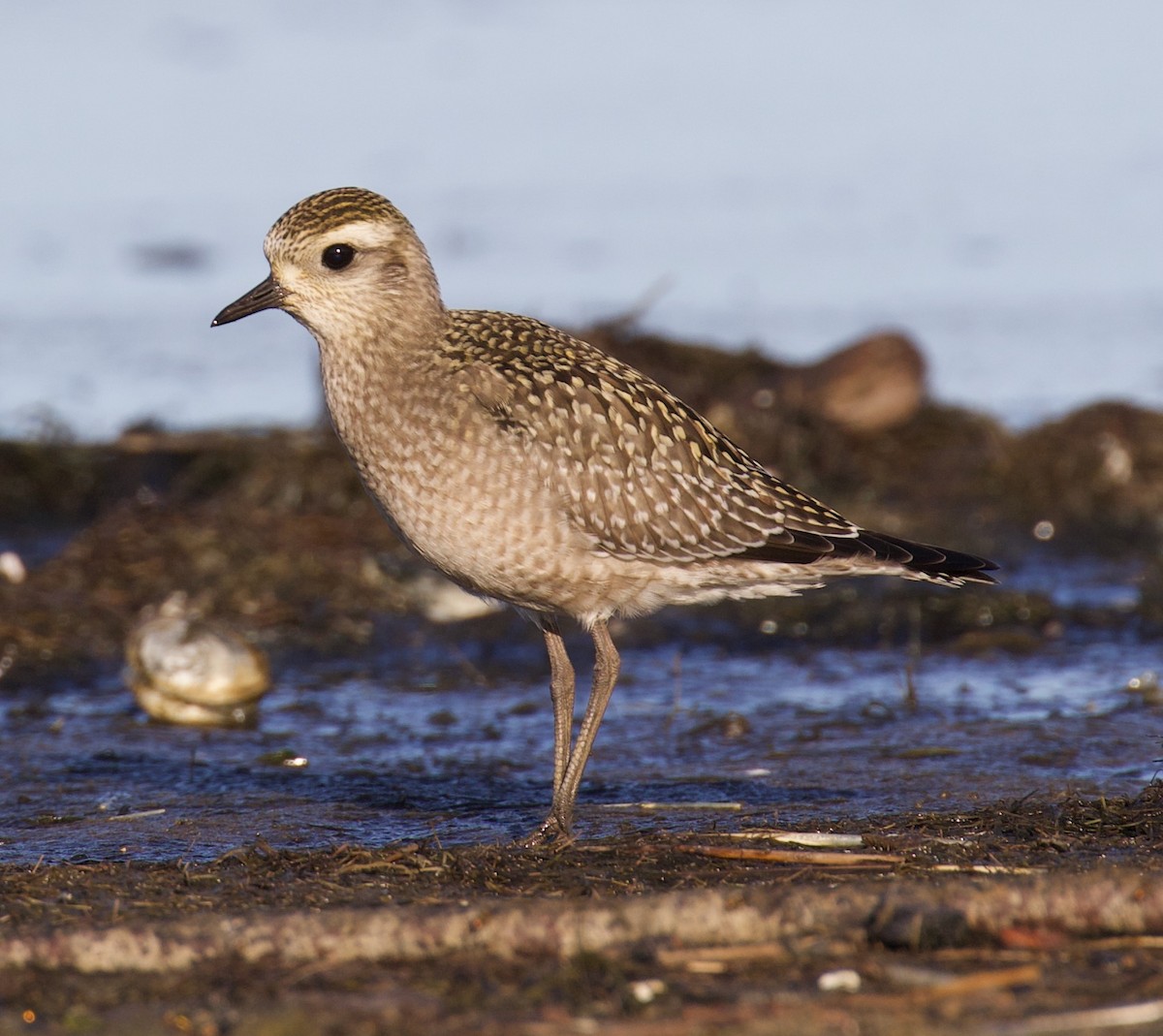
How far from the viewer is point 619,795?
7.24m

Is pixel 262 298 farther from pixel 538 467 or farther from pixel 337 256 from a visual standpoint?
pixel 538 467

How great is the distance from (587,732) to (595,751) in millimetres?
1316

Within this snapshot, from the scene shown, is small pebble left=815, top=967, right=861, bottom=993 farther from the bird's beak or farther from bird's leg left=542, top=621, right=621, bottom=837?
the bird's beak

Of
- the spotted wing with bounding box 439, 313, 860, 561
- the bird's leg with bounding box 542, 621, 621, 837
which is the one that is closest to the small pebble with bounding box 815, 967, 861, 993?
the bird's leg with bounding box 542, 621, 621, 837

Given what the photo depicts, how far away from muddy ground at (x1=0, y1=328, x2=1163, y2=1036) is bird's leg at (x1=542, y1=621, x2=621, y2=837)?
8.5 inches

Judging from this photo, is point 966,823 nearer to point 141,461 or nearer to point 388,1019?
point 388,1019

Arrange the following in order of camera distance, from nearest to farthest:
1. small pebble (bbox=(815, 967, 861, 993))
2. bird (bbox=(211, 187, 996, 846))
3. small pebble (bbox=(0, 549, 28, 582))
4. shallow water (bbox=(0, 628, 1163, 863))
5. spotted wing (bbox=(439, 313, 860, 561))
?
small pebble (bbox=(815, 967, 861, 993))
bird (bbox=(211, 187, 996, 846))
spotted wing (bbox=(439, 313, 860, 561))
shallow water (bbox=(0, 628, 1163, 863))
small pebble (bbox=(0, 549, 28, 582))

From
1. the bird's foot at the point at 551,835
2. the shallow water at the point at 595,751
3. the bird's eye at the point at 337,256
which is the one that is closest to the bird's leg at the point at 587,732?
the bird's foot at the point at 551,835

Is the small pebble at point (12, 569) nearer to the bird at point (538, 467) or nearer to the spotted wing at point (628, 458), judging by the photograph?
the bird at point (538, 467)

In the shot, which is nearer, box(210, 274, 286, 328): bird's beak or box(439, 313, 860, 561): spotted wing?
box(439, 313, 860, 561): spotted wing

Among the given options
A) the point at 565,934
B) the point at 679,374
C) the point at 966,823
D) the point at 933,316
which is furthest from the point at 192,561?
the point at 933,316

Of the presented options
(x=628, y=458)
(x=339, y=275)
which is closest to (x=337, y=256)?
(x=339, y=275)

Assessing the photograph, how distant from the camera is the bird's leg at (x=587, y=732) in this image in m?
6.46

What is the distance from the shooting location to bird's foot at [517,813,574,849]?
5.76 meters
